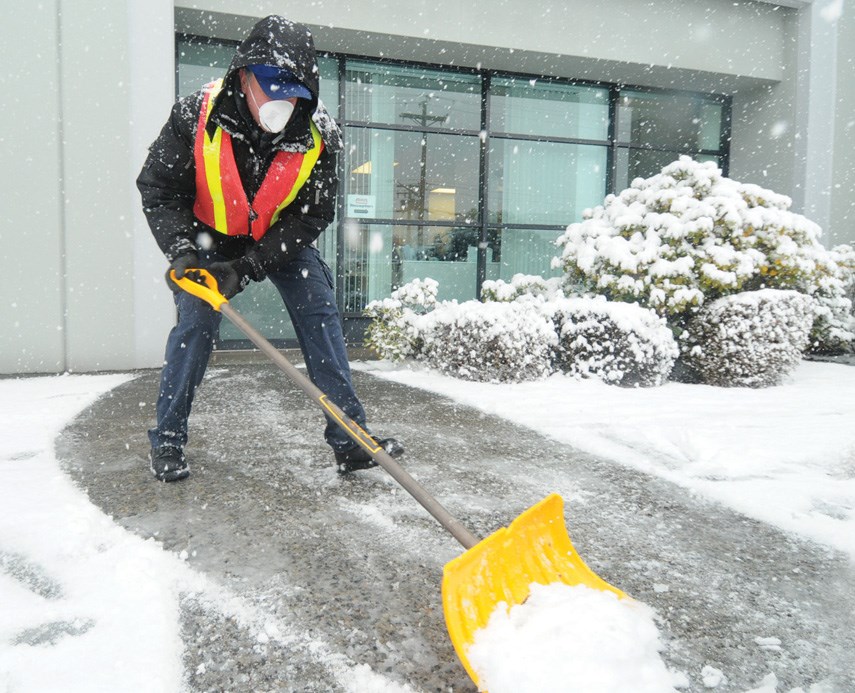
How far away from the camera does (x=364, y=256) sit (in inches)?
311

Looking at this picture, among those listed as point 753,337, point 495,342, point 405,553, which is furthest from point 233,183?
point 753,337

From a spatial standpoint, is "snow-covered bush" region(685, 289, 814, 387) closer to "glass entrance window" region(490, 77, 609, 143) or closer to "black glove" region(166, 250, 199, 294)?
"glass entrance window" region(490, 77, 609, 143)

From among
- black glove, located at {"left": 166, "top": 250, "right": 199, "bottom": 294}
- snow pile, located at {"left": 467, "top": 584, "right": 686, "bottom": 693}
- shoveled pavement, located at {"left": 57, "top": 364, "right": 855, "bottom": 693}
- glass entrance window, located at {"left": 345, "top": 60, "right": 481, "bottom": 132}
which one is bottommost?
shoveled pavement, located at {"left": 57, "top": 364, "right": 855, "bottom": 693}

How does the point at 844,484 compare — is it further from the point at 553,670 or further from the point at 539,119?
the point at 539,119

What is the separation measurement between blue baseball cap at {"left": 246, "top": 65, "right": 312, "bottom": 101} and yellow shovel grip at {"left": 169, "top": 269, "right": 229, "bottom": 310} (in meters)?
0.71

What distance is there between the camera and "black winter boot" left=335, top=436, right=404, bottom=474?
2721 mm

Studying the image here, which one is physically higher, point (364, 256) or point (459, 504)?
point (364, 256)

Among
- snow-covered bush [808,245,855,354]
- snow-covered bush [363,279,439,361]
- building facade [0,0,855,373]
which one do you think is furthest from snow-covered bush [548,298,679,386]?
building facade [0,0,855,373]

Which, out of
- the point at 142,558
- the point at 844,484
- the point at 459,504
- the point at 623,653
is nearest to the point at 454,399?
the point at 459,504

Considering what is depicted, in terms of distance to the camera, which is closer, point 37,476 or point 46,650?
point 46,650

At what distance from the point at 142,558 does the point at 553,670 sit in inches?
49.9

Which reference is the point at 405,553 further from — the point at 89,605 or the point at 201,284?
the point at 201,284

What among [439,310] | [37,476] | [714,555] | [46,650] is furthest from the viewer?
[439,310]

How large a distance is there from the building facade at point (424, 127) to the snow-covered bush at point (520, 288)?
1584 millimetres
